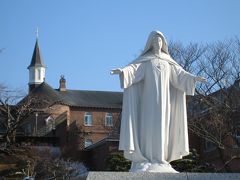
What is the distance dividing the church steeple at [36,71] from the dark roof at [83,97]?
5796mm

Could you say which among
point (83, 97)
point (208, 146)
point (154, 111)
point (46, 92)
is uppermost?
point (46, 92)

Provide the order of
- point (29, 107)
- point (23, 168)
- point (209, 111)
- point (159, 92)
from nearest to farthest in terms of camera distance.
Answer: point (159, 92)
point (209, 111)
point (23, 168)
point (29, 107)

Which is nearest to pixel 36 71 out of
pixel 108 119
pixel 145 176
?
pixel 108 119

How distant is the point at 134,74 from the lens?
1261 centimetres

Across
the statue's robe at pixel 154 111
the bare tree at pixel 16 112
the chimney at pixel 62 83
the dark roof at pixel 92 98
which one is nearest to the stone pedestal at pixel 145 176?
the statue's robe at pixel 154 111

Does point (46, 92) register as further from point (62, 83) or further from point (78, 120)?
point (78, 120)

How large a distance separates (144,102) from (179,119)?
817 millimetres

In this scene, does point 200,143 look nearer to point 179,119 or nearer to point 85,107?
point 85,107

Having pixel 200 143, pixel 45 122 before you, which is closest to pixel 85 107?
pixel 45 122

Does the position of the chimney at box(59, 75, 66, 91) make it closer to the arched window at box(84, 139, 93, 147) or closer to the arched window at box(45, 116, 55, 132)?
the arched window at box(45, 116, 55, 132)

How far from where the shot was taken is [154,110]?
1237cm

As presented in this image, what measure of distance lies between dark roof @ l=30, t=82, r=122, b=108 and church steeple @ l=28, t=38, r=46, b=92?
228 inches

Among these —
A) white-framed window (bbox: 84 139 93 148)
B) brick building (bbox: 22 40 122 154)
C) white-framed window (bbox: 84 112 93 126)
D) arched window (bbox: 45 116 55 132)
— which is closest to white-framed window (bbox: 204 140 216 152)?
brick building (bbox: 22 40 122 154)

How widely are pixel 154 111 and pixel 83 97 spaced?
70.4 meters
